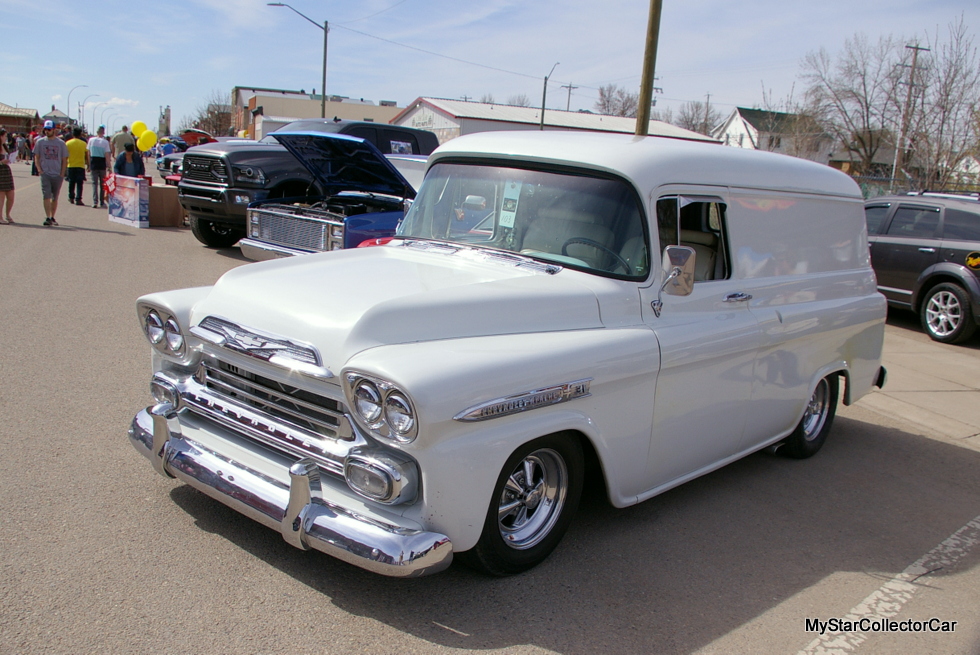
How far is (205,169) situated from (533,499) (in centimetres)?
1005

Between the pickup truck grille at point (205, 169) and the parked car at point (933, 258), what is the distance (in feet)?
32.1

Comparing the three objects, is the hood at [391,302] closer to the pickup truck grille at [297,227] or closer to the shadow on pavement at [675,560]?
the shadow on pavement at [675,560]

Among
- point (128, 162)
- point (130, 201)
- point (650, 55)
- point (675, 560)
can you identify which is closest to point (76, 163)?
point (128, 162)

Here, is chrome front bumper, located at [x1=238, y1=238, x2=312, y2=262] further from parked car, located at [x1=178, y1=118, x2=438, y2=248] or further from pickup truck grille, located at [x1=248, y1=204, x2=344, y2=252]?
parked car, located at [x1=178, y1=118, x2=438, y2=248]

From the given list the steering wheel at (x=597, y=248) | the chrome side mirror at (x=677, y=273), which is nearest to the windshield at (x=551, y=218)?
the steering wheel at (x=597, y=248)

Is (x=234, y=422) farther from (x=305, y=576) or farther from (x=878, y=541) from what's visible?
(x=878, y=541)

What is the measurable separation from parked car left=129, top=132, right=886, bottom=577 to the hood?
0.01m

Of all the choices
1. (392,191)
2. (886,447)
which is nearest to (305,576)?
(886,447)

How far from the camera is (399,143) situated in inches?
520

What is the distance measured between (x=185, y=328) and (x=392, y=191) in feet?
18.5

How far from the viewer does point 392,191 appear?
902cm

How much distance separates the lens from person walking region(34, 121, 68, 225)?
44.2 ft

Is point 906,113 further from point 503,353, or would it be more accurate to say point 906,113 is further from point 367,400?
point 367,400

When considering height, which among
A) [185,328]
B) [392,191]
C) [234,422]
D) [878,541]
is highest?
[392,191]
